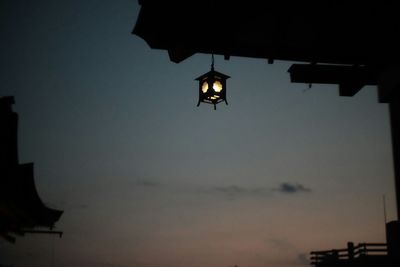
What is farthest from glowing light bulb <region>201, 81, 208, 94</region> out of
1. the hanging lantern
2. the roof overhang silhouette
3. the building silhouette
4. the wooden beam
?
the building silhouette

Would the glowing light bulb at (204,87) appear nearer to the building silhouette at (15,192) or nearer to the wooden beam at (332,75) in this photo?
the wooden beam at (332,75)

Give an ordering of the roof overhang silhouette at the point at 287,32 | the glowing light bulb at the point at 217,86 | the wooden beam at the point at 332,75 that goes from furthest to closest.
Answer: the wooden beam at the point at 332,75 < the glowing light bulb at the point at 217,86 < the roof overhang silhouette at the point at 287,32

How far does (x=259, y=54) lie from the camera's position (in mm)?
6734

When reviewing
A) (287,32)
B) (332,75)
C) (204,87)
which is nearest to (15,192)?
(204,87)

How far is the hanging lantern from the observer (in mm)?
6910

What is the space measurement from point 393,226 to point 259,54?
3457 mm

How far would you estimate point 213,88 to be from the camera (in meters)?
6.89

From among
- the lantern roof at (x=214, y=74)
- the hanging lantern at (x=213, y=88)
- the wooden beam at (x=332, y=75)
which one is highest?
the wooden beam at (x=332, y=75)

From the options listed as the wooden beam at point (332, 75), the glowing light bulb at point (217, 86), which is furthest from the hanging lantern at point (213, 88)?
the wooden beam at point (332, 75)

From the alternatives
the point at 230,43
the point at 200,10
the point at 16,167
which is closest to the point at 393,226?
the point at 230,43

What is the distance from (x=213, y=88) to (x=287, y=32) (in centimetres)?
148

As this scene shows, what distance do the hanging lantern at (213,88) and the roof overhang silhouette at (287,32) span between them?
0.41 metres

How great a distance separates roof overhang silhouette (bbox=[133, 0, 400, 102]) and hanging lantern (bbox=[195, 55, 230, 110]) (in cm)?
41

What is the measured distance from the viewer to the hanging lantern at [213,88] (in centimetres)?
691
